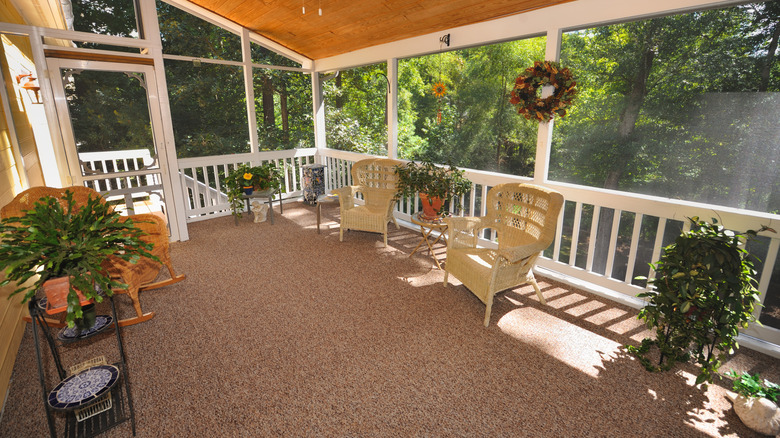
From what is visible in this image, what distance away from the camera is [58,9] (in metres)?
3.79

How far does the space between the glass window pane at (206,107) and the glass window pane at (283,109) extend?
1.88 ft

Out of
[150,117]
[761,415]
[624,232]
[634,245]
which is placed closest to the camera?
[761,415]

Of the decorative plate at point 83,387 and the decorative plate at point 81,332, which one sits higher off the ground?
the decorative plate at point 81,332

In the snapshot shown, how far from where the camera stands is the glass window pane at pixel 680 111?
8.19 feet

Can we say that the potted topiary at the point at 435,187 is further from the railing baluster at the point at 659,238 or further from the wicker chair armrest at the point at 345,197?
the railing baluster at the point at 659,238

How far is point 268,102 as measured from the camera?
7.75 metres

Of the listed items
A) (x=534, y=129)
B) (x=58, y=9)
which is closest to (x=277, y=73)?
(x=58, y=9)

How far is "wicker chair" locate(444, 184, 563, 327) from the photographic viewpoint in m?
2.61

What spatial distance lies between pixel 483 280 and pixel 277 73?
6.77m

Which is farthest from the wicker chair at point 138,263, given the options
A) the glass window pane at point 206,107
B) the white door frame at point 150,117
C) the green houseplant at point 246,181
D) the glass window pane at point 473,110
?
the glass window pane at point 206,107

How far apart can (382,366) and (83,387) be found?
1481 mm

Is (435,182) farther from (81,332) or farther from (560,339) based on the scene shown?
(81,332)

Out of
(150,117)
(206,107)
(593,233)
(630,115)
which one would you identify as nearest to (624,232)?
(593,233)

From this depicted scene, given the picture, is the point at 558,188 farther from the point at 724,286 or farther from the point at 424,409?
the point at 424,409
